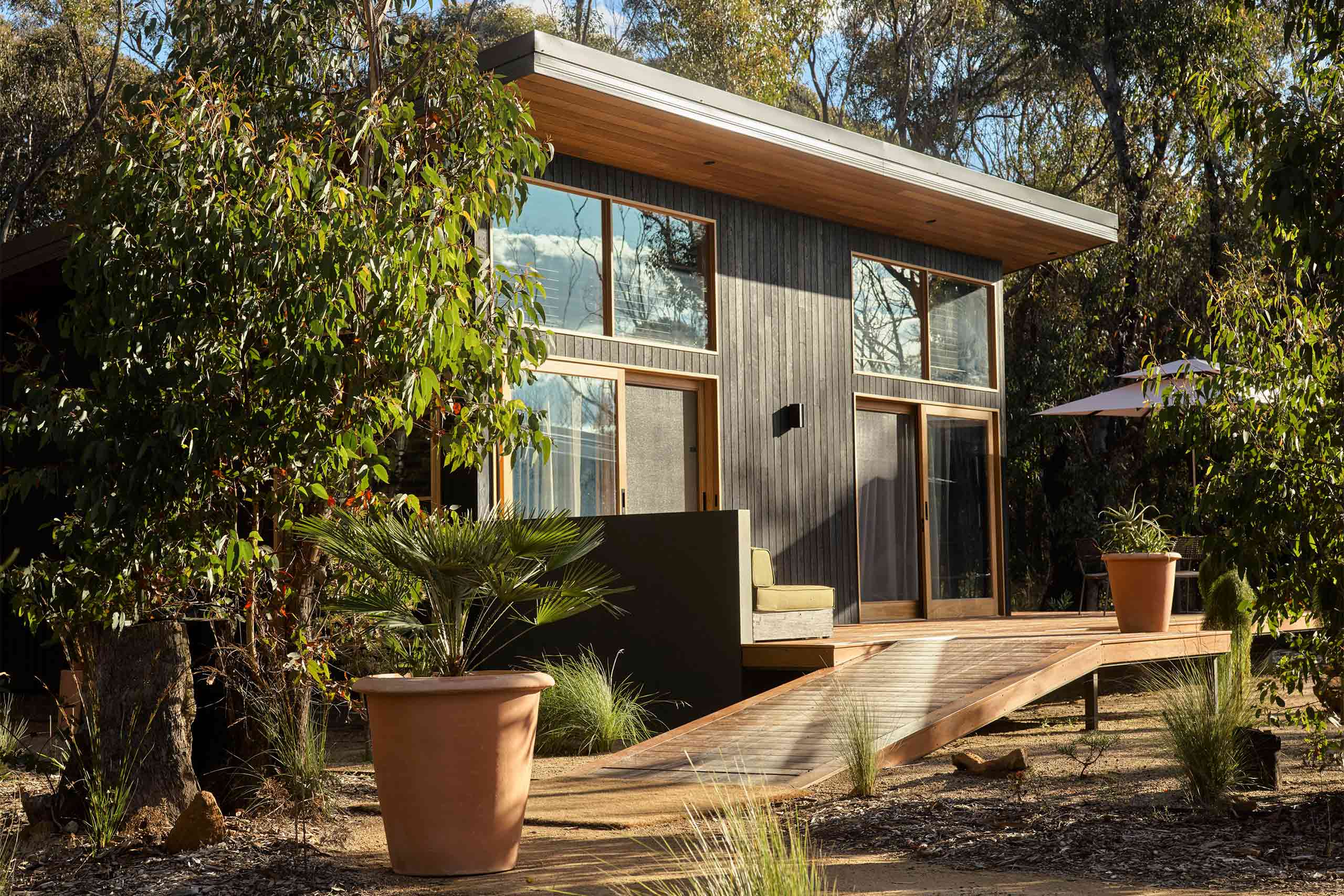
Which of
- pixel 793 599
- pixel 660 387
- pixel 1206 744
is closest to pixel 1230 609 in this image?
pixel 793 599

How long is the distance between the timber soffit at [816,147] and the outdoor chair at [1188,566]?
297cm

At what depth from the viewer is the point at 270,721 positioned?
5219 millimetres

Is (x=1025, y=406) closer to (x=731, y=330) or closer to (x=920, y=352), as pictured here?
(x=920, y=352)

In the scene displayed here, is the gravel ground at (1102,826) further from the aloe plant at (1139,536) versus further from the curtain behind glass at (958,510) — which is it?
the curtain behind glass at (958,510)

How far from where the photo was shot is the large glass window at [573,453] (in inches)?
339

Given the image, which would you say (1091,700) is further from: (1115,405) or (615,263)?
(1115,405)

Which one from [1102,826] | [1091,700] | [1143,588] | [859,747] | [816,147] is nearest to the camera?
[1102,826]

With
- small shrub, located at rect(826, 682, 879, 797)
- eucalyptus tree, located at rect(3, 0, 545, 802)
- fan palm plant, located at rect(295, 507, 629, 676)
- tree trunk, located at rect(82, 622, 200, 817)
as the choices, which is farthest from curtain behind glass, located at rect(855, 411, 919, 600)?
tree trunk, located at rect(82, 622, 200, 817)

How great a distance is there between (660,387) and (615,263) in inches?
38.2

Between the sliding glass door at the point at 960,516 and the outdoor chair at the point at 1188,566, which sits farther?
the outdoor chair at the point at 1188,566

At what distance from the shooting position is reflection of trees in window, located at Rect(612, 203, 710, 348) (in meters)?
9.43

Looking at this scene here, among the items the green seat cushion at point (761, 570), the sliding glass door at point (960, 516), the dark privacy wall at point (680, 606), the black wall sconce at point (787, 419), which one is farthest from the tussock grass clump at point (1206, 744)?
the sliding glass door at point (960, 516)

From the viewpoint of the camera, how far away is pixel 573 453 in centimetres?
884

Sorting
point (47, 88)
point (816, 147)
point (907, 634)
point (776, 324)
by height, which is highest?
point (47, 88)
